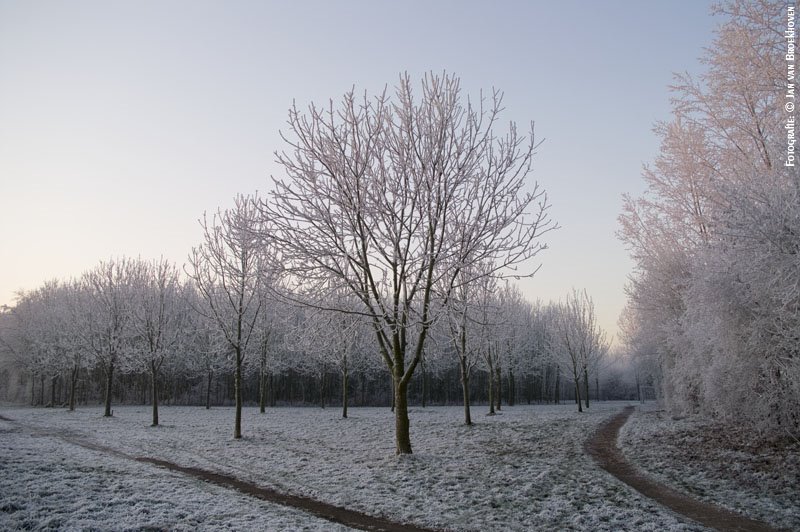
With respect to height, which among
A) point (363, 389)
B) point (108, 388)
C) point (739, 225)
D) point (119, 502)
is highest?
point (739, 225)

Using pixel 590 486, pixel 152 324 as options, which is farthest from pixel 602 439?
pixel 152 324

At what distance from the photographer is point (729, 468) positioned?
1169cm

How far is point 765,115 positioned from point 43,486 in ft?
70.3

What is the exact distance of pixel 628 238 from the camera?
2317 centimetres

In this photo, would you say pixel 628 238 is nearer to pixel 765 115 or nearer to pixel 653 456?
pixel 765 115

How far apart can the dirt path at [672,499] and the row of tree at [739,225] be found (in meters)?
4.01

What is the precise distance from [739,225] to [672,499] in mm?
5783

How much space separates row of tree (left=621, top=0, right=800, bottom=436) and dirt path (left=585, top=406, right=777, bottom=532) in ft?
13.2

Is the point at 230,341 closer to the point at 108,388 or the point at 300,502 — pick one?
the point at 300,502

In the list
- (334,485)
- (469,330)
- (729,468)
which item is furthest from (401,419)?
(469,330)

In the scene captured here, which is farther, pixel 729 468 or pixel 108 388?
pixel 108 388

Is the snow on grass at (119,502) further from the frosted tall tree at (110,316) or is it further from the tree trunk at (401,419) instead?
the frosted tall tree at (110,316)

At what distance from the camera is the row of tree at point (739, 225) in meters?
10.1

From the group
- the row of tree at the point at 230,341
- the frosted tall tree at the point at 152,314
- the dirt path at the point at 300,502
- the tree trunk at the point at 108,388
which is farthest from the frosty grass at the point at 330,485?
the tree trunk at the point at 108,388
